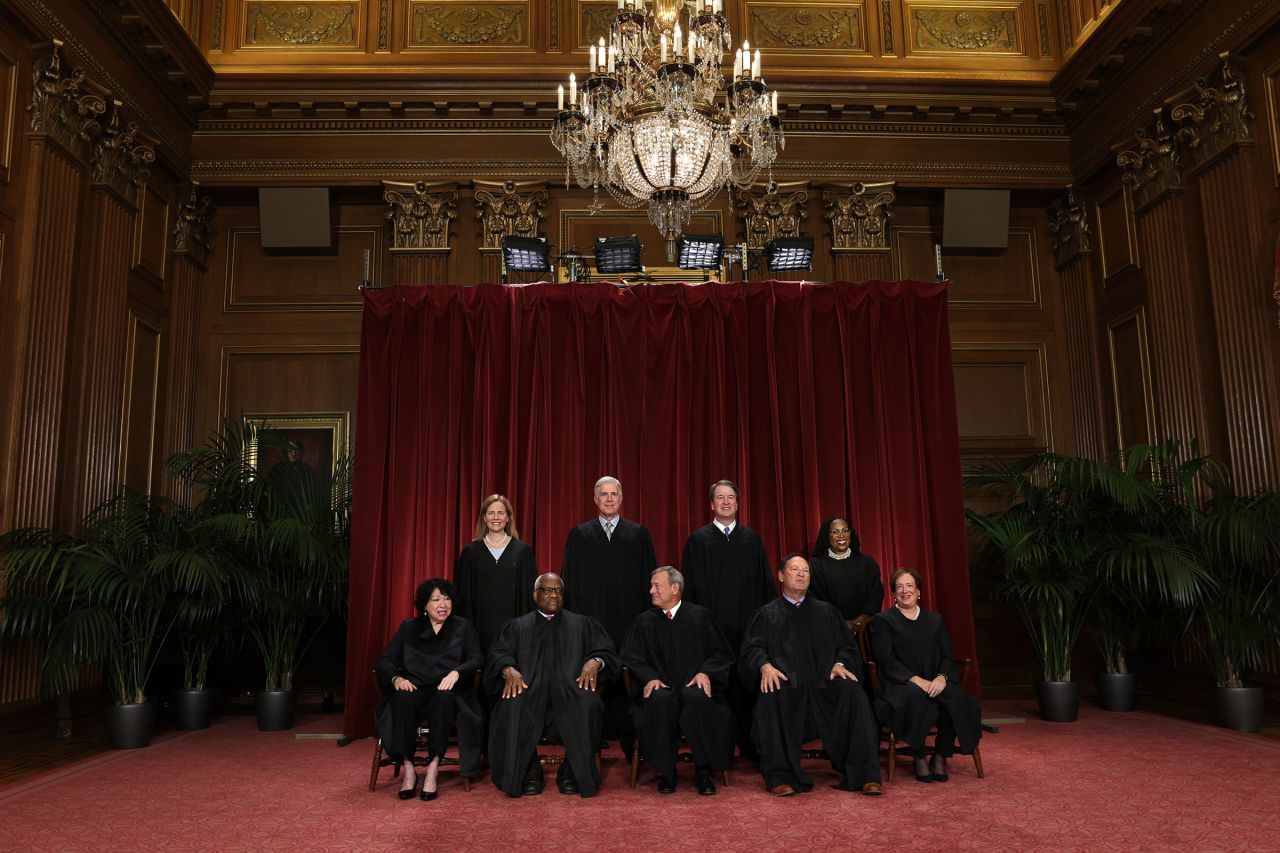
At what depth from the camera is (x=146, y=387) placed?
751cm

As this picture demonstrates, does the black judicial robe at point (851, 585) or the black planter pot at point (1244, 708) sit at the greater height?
the black judicial robe at point (851, 585)

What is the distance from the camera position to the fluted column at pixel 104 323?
650cm

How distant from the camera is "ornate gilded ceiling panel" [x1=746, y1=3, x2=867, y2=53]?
8602 mm

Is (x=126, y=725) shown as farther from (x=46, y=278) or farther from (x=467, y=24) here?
(x=467, y=24)

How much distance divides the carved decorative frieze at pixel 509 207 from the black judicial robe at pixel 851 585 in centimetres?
428

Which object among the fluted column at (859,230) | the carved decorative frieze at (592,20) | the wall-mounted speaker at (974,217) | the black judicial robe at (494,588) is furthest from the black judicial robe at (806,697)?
the carved decorative frieze at (592,20)

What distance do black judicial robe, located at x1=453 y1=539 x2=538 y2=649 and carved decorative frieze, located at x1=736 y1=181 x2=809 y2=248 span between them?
4.26 metres

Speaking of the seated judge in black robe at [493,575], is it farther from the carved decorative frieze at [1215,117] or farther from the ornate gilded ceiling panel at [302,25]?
the carved decorative frieze at [1215,117]

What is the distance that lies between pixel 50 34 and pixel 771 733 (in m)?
6.06

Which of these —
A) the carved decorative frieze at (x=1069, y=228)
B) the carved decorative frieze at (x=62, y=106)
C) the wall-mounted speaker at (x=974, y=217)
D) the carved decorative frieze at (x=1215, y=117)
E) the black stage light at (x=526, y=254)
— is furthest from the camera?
the wall-mounted speaker at (x=974, y=217)

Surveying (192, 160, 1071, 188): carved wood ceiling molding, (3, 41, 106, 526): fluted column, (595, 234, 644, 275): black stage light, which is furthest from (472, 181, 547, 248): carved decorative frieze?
(3, 41, 106, 526): fluted column

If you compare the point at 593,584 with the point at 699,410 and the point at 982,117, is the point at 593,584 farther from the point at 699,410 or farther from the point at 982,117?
the point at 982,117

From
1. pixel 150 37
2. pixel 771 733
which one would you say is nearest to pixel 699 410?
pixel 771 733

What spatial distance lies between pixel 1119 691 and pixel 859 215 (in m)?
4.35
